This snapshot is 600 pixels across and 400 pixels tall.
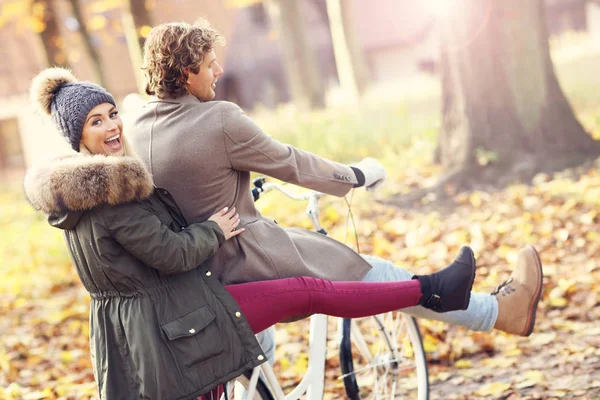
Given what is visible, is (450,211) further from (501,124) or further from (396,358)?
(396,358)

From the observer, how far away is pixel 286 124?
10.5m

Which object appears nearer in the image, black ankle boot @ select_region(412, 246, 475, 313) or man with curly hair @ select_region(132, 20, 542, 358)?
man with curly hair @ select_region(132, 20, 542, 358)

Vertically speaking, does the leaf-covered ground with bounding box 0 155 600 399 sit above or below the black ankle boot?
below

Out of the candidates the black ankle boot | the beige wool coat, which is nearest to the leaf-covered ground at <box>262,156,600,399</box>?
the black ankle boot

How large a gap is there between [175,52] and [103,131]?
16.3 inches

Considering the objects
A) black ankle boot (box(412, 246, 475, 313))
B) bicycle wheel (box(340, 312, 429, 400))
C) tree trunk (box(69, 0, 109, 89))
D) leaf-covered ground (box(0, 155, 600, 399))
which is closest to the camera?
black ankle boot (box(412, 246, 475, 313))

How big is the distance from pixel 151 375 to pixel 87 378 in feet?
9.12

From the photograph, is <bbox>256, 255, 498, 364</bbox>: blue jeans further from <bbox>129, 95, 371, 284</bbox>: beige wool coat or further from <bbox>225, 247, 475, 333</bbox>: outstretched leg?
<bbox>129, 95, 371, 284</bbox>: beige wool coat

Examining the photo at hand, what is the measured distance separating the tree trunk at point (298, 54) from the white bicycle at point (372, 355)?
11.4 m

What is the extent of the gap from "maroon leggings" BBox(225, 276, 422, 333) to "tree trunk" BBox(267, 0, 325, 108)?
→ 1216 cm

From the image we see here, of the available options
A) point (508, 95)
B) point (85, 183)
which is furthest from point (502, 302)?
point (508, 95)

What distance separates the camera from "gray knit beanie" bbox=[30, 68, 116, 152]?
2.63m

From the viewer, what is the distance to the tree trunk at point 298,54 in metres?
15.1

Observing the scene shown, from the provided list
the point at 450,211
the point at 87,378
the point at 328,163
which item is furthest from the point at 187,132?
the point at 450,211
